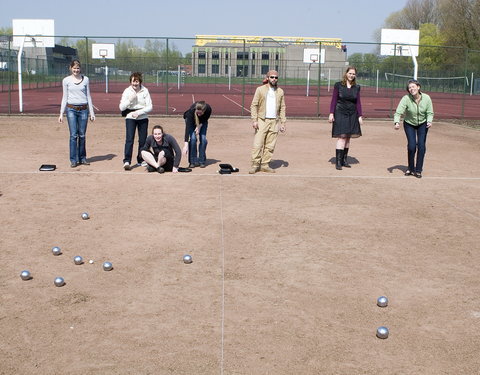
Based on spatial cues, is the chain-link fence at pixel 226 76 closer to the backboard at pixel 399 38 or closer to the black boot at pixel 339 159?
the backboard at pixel 399 38

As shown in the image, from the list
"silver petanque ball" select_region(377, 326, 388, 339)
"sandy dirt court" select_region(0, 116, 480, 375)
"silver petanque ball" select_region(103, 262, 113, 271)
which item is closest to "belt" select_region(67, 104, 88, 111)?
"sandy dirt court" select_region(0, 116, 480, 375)

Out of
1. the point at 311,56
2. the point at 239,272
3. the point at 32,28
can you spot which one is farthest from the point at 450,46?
the point at 239,272

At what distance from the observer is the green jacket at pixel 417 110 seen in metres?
10.4

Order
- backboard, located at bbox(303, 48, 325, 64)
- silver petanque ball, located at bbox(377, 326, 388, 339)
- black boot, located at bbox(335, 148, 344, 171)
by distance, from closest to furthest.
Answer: silver petanque ball, located at bbox(377, 326, 388, 339) < black boot, located at bbox(335, 148, 344, 171) < backboard, located at bbox(303, 48, 325, 64)

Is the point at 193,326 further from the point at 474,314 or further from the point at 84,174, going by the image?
the point at 84,174

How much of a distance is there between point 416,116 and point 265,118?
2634mm

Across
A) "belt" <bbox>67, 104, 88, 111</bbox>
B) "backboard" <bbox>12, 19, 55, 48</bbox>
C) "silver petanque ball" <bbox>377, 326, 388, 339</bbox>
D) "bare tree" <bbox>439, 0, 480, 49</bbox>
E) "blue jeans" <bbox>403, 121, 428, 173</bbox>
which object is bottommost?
"silver petanque ball" <bbox>377, 326, 388, 339</bbox>

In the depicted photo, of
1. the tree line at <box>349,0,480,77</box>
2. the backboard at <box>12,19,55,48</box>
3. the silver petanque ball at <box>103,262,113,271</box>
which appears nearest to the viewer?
the silver petanque ball at <box>103,262,113,271</box>

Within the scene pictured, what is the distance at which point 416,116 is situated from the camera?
416 inches

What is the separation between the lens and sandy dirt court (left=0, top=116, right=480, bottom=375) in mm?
4078

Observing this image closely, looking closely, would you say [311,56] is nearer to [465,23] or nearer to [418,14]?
[465,23]

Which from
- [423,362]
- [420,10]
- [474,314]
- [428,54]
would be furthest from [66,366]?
[420,10]

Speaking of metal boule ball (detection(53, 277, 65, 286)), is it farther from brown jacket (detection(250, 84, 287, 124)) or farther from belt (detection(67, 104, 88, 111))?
belt (detection(67, 104, 88, 111))

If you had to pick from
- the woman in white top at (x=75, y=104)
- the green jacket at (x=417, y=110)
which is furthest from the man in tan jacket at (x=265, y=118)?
the woman in white top at (x=75, y=104)
